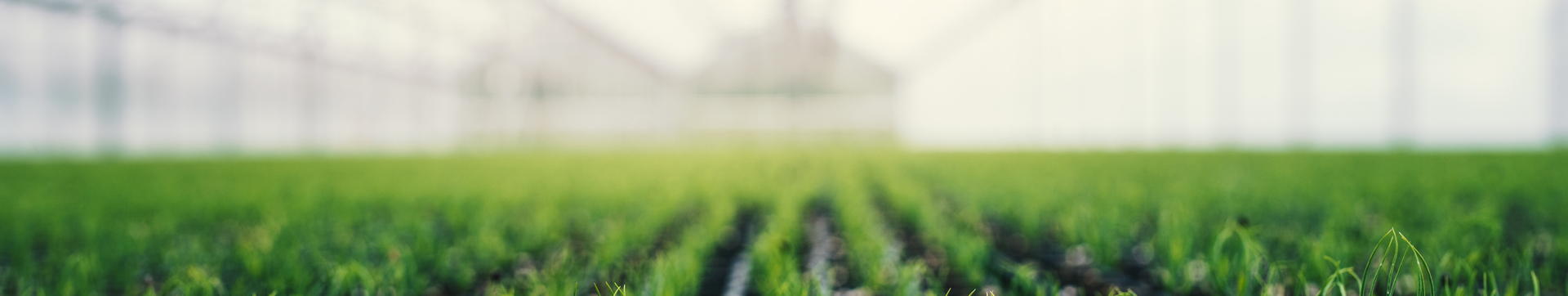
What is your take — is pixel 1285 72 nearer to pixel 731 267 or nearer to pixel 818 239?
pixel 818 239

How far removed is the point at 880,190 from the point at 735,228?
1951 mm

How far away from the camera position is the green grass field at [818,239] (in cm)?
142

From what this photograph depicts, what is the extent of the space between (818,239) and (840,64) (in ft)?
86.1

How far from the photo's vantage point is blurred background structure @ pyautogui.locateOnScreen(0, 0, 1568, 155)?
8.52 metres

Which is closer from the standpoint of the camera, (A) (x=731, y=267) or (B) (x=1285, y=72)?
(A) (x=731, y=267)

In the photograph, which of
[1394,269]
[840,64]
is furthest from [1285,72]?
[840,64]

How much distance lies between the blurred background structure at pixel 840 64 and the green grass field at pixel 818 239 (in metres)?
5.37

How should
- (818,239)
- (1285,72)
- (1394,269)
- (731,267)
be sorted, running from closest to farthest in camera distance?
(1394,269) < (731,267) < (818,239) < (1285,72)

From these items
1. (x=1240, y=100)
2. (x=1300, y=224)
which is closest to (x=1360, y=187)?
(x=1300, y=224)

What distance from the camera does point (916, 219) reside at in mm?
2549

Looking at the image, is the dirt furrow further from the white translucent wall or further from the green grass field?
the white translucent wall

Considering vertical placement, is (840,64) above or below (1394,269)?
above

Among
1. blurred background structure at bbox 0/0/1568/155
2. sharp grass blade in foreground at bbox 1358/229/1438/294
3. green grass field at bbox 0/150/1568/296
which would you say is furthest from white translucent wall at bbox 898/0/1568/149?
sharp grass blade in foreground at bbox 1358/229/1438/294

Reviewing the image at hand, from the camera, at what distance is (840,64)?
28359 millimetres
